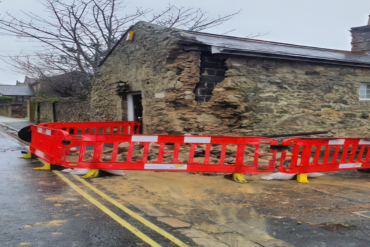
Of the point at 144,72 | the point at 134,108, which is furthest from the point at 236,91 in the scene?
the point at 134,108

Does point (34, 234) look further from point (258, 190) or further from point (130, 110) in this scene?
point (130, 110)

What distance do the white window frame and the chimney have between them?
18.7ft

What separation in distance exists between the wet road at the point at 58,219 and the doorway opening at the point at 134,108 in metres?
6.68

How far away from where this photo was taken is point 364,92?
11.5 metres

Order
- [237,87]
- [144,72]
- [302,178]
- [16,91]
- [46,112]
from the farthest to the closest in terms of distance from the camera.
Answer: [16,91] → [46,112] → [144,72] → [237,87] → [302,178]

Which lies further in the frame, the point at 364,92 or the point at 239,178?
the point at 364,92

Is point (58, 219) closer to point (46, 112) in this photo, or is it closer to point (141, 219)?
point (141, 219)

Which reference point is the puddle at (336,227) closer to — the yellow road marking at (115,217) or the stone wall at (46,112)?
the yellow road marking at (115,217)

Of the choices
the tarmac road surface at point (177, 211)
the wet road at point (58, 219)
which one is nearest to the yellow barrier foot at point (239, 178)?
the tarmac road surface at point (177, 211)

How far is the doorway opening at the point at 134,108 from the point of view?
1228 centimetres

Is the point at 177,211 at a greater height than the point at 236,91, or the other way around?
the point at 236,91

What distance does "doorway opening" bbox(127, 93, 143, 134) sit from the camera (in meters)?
12.3

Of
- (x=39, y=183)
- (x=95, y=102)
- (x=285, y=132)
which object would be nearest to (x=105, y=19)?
(x=95, y=102)

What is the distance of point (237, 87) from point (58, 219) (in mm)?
6703
